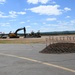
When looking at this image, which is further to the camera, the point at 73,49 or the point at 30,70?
the point at 73,49

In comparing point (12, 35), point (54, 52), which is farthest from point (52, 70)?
point (12, 35)

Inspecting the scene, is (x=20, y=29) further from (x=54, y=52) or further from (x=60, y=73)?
(x=60, y=73)

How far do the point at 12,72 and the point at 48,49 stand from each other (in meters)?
8.35

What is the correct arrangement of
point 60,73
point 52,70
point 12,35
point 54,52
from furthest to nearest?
point 12,35
point 54,52
point 52,70
point 60,73

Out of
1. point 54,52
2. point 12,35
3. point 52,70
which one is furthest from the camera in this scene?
point 12,35

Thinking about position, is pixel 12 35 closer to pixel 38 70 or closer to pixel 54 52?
pixel 54 52

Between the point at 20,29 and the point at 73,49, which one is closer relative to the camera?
the point at 73,49

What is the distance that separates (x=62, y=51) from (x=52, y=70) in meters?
7.18

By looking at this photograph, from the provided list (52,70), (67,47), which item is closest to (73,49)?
(67,47)

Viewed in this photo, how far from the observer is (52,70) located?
35.1 feet

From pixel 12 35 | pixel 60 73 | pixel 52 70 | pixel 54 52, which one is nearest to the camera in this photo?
pixel 60 73

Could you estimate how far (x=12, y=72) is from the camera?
1043 cm

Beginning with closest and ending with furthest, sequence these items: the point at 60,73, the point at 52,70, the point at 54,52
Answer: the point at 60,73
the point at 52,70
the point at 54,52

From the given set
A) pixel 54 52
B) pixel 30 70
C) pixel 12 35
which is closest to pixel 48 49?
pixel 54 52
